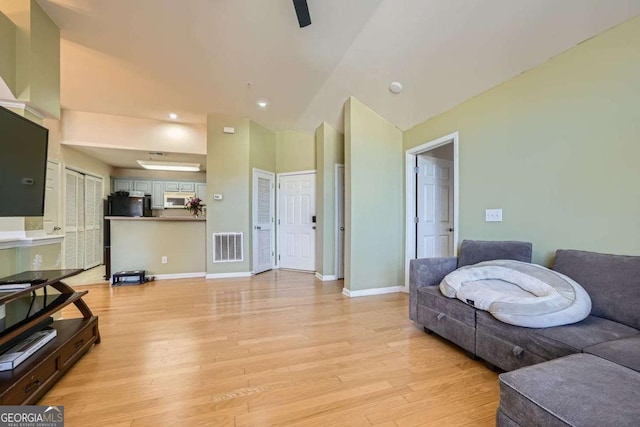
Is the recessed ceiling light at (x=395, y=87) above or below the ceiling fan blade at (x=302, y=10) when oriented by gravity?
below

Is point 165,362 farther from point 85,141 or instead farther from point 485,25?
point 85,141

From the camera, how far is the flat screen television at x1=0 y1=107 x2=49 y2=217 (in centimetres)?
167

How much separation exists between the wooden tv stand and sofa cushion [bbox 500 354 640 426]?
2256 millimetres

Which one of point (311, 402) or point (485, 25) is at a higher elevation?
point (485, 25)

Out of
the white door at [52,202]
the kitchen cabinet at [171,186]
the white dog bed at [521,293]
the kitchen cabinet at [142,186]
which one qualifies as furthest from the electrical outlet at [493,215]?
the kitchen cabinet at [142,186]

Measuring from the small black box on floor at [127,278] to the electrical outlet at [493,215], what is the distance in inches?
193

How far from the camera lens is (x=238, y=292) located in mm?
3822

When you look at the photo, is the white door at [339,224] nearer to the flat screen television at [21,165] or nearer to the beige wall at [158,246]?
the beige wall at [158,246]

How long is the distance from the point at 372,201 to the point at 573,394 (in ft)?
9.53

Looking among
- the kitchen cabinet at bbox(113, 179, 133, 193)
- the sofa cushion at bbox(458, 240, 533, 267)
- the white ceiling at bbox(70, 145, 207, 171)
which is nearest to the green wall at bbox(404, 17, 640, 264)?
the sofa cushion at bbox(458, 240, 533, 267)

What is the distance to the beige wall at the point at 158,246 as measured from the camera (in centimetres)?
444

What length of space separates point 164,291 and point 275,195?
2609 millimetres

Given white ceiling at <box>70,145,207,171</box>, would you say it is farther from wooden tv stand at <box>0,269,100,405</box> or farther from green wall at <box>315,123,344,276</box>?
wooden tv stand at <box>0,269,100,405</box>

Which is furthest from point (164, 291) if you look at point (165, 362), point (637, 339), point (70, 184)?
point (637, 339)
